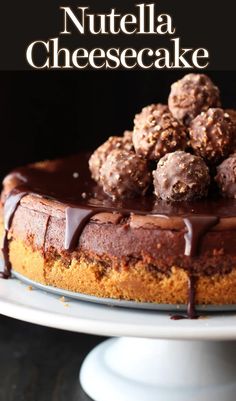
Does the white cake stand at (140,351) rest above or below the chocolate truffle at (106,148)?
below

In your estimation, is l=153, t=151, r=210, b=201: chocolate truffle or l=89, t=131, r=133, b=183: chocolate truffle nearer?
l=153, t=151, r=210, b=201: chocolate truffle

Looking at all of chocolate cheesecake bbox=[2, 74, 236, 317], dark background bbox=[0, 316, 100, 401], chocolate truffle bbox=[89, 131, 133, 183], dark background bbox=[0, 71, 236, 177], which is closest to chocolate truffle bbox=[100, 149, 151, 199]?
chocolate cheesecake bbox=[2, 74, 236, 317]

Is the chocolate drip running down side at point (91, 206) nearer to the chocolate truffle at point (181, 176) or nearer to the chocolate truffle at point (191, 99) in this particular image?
the chocolate truffle at point (181, 176)

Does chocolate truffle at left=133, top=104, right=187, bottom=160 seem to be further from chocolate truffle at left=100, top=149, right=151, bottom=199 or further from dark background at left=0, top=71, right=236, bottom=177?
dark background at left=0, top=71, right=236, bottom=177

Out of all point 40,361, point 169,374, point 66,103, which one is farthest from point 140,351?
point 66,103

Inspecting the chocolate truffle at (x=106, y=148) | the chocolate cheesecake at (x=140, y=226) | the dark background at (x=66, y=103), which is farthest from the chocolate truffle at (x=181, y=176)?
the dark background at (x=66, y=103)

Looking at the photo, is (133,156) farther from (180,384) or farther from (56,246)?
(180,384)

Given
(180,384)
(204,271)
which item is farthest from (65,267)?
(180,384)
